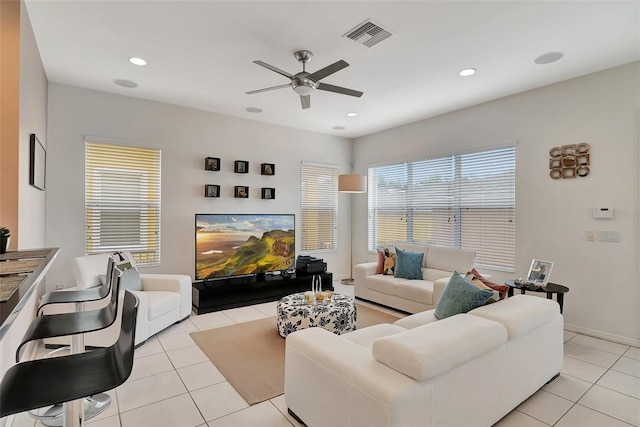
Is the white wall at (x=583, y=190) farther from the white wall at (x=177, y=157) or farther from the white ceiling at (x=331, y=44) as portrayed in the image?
the white wall at (x=177, y=157)

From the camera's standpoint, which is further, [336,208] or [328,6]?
[336,208]

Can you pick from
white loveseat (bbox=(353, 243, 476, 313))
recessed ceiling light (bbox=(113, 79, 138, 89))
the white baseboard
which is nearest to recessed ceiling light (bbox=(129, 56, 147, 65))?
recessed ceiling light (bbox=(113, 79, 138, 89))

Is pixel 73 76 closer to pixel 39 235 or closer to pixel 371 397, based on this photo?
pixel 39 235

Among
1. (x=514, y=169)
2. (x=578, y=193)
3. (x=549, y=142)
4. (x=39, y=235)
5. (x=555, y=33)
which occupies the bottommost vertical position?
(x=39, y=235)

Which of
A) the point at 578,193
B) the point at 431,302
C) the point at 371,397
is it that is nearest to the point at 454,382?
the point at 371,397

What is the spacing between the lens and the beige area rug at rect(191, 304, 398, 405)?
8.42 feet

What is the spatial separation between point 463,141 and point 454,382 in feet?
13.0

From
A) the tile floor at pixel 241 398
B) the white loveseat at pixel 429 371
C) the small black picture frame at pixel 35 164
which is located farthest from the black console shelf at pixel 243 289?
the white loveseat at pixel 429 371

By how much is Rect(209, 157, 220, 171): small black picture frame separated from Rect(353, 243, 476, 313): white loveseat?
106 inches

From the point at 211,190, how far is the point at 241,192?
18.9 inches

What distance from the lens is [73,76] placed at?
377cm

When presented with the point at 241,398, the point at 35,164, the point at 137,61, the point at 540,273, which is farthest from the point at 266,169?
the point at 540,273

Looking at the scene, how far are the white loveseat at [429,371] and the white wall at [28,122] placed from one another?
2472mm

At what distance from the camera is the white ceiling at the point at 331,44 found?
2498mm
